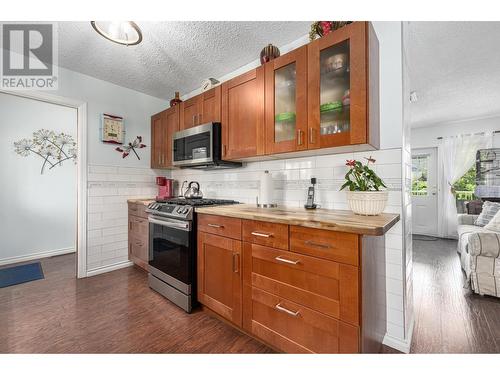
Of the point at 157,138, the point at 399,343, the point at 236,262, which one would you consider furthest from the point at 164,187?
the point at 399,343

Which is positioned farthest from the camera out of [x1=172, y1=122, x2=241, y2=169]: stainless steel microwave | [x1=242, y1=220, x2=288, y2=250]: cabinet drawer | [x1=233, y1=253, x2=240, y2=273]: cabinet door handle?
[x1=172, y1=122, x2=241, y2=169]: stainless steel microwave

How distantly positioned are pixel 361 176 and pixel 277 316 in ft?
3.44

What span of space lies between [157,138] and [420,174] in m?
5.53

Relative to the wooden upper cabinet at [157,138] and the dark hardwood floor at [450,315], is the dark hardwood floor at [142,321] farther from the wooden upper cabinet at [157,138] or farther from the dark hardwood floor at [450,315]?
the wooden upper cabinet at [157,138]

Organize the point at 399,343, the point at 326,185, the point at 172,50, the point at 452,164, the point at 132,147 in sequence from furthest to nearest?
the point at 452,164 → the point at 132,147 → the point at 172,50 → the point at 326,185 → the point at 399,343

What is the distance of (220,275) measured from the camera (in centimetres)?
174

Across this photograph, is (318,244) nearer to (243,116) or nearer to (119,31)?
(243,116)

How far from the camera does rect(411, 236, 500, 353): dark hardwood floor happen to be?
61.7 inches

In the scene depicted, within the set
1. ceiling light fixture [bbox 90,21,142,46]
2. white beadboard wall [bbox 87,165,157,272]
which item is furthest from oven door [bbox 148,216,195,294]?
ceiling light fixture [bbox 90,21,142,46]

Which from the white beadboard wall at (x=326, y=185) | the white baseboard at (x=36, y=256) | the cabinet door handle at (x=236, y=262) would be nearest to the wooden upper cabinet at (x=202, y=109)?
the white beadboard wall at (x=326, y=185)

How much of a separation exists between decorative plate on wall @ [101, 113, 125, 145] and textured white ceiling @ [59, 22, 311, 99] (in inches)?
18.8

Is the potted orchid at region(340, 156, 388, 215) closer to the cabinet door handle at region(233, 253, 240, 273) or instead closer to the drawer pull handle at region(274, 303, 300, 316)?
the drawer pull handle at region(274, 303, 300, 316)
